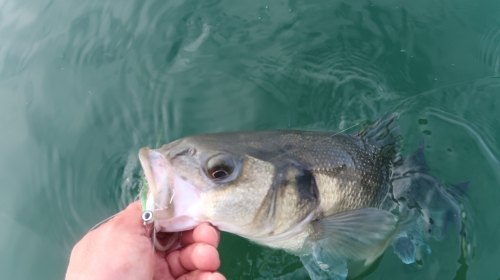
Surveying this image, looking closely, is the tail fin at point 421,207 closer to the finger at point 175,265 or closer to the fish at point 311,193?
the fish at point 311,193

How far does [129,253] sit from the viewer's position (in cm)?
232

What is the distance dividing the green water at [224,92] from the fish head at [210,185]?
1203mm

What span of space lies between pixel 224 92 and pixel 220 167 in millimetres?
2512

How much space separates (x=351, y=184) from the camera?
304 cm

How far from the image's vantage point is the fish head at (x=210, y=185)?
2.28 m


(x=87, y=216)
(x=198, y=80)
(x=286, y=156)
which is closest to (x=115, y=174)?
(x=87, y=216)

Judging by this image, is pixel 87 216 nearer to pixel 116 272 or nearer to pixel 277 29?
pixel 116 272

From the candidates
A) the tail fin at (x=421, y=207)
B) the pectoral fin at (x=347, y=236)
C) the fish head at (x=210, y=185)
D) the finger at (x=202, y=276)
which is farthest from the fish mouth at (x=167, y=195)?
the tail fin at (x=421, y=207)

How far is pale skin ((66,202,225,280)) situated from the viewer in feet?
7.50

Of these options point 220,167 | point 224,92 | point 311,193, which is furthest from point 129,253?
point 224,92

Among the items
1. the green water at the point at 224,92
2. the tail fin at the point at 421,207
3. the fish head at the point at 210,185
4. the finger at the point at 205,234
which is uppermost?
the fish head at the point at 210,185

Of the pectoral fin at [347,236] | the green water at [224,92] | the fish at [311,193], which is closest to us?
the fish at [311,193]

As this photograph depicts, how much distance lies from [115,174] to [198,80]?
1.63 meters

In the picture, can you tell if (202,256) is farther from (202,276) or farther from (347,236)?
(347,236)
